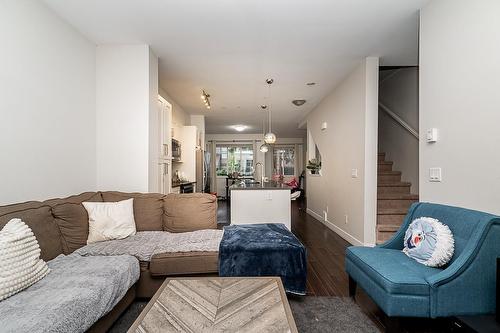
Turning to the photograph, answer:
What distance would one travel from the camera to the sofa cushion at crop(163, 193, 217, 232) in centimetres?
296

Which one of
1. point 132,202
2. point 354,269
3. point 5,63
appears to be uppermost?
point 5,63

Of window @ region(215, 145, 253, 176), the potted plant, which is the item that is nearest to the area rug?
the potted plant

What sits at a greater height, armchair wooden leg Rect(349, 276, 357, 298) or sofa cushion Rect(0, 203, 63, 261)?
sofa cushion Rect(0, 203, 63, 261)

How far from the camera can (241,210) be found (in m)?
4.23

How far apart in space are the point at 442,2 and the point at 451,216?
73.3 inches

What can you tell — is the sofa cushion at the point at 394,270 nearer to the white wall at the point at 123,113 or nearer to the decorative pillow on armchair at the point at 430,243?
the decorative pillow on armchair at the point at 430,243

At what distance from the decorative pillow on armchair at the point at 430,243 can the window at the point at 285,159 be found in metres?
9.36

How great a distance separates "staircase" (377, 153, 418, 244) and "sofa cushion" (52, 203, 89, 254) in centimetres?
355

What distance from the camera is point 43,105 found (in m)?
2.50

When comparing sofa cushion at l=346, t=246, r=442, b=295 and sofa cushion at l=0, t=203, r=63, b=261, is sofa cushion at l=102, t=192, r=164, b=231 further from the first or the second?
sofa cushion at l=346, t=246, r=442, b=295

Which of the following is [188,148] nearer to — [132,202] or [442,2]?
[132,202]

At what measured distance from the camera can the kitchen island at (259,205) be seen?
166 inches

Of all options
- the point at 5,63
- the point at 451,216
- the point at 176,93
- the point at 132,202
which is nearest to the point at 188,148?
the point at 176,93

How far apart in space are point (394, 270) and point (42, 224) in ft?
8.47
